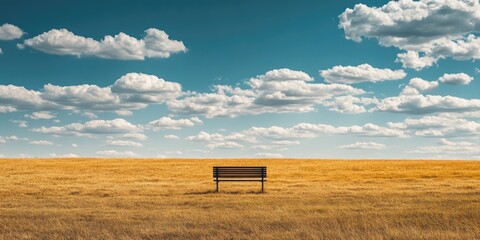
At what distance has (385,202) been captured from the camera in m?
21.6

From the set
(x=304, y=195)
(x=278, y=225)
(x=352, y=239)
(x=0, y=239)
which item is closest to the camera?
(x=352, y=239)

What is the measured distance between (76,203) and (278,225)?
456 inches

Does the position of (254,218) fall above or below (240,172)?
below

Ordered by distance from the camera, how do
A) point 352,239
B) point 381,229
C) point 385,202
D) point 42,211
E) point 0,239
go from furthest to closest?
point 385,202 < point 42,211 < point 381,229 < point 0,239 < point 352,239

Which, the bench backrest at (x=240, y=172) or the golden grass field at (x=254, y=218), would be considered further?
the bench backrest at (x=240, y=172)

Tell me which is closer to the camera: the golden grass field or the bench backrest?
the golden grass field

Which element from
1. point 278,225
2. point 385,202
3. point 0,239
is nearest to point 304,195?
point 385,202

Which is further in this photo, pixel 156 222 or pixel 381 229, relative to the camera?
pixel 156 222

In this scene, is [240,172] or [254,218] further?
[240,172]

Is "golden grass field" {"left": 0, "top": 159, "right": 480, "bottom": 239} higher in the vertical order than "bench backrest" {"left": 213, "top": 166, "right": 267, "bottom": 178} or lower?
lower

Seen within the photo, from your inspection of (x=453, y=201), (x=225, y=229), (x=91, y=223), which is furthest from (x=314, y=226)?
(x=453, y=201)

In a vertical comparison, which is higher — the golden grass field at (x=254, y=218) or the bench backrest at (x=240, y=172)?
the bench backrest at (x=240, y=172)

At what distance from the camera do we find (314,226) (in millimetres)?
14180

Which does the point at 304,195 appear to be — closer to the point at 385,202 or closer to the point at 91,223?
the point at 385,202
